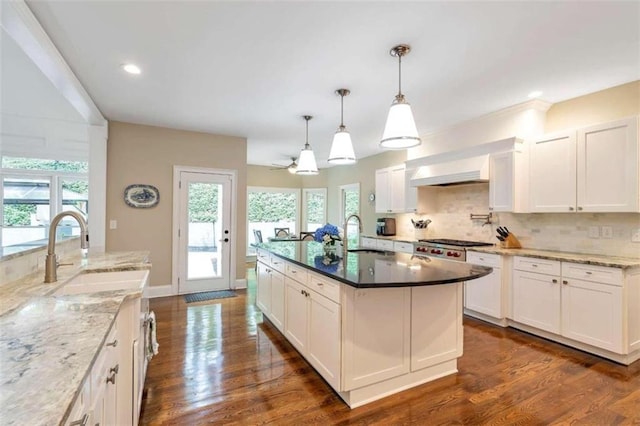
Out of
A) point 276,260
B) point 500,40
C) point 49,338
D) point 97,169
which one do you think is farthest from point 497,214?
→ point 97,169

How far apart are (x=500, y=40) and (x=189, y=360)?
358 centimetres

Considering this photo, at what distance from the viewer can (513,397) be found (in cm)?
216

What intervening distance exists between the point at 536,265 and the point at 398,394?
6.91 ft

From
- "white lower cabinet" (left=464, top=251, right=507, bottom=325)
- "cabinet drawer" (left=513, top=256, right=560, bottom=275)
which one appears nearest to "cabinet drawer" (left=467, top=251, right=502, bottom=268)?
"white lower cabinet" (left=464, top=251, right=507, bottom=325)

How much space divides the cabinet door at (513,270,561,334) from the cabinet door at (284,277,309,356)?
2.43 meters

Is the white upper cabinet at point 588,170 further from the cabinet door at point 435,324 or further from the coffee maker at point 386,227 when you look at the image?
the coffee maker at point 386,227

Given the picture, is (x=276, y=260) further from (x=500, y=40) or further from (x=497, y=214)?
(x=497, y=214)

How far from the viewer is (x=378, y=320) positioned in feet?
6.93

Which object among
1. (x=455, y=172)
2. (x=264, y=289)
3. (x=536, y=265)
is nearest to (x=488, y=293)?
(x=536, y=265)

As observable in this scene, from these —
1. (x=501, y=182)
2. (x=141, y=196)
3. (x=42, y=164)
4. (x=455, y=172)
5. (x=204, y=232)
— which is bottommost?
(x=204, y=232)

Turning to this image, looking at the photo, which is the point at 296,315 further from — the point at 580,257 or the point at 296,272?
the point at 580,257

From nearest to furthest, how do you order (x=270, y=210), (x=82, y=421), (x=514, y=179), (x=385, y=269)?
(x=82, y=421) < (x=385, y=269) < (x=514, y=179) < (x=270, y=210)

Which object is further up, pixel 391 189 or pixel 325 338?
pixel 391 189

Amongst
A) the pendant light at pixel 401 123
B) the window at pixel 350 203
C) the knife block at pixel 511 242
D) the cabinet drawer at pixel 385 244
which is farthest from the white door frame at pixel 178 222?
the knife block at pixel 511 242
